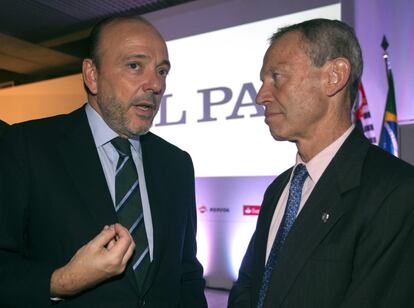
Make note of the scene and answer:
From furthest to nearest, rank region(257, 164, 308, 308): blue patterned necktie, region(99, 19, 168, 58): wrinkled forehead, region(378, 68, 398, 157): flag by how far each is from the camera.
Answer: region(378, 68, 398, 157): flag
region(99, 19, 168, 58): wrinkled forehead
region(257, 164, 308, 308): blue patterned necktie

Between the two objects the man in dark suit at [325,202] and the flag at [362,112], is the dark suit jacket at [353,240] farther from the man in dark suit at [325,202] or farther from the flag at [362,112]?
the flag at [362,112]

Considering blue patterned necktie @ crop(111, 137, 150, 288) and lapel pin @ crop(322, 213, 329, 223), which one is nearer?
lapel pin @ crop(322, 213, 329, 223)

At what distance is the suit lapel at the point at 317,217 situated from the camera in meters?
1.24

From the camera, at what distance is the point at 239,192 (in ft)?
15.3

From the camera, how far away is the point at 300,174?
151 cm

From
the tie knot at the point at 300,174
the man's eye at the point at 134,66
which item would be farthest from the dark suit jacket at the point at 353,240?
the man's eye at the point at 134,66

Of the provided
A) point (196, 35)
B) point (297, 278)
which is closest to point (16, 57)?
point (196, 35)

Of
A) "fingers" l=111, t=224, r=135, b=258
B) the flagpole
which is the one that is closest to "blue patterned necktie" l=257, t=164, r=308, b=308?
"fingers" l=111, t=224, r=135, b=258

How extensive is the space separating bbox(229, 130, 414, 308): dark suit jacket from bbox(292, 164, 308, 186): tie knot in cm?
15

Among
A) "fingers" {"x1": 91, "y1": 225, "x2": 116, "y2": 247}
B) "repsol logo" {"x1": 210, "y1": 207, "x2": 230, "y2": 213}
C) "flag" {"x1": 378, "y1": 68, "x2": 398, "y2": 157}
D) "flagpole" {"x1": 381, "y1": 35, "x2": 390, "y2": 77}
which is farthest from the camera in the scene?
"repsol logo" {"x1": 210, "y1": 207, "x2": 230, "y2": 213}

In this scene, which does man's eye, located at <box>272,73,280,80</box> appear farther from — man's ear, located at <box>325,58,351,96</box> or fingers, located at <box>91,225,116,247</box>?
fingers, located at <box>91,225,116,247</box>

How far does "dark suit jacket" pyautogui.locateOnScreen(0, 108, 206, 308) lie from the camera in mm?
1222

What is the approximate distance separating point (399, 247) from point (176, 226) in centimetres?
76

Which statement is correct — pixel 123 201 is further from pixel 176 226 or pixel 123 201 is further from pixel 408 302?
pixel 408 302
